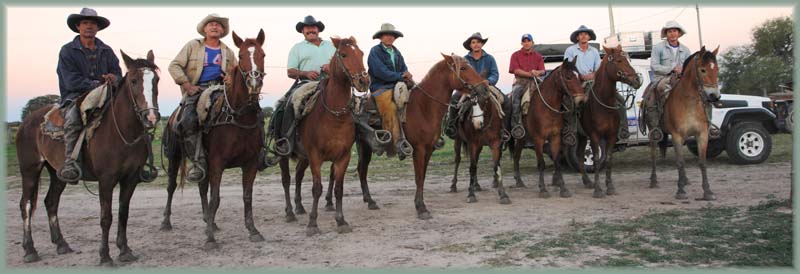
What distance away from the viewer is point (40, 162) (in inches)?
275

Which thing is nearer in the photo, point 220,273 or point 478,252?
point 220,273

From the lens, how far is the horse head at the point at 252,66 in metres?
6.42

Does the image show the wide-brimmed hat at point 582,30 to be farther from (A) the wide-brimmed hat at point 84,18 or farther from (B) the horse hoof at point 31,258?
(B) the horse hoof at point 31,258

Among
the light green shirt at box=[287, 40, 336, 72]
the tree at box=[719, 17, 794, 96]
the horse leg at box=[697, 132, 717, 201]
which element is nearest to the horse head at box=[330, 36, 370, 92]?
the light green shirt at box=[287, 40, 336, 72]

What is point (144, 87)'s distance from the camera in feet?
19.1

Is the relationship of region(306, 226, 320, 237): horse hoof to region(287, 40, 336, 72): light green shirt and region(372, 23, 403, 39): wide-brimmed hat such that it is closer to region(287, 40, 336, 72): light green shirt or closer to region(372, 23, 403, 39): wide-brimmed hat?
region(287, 40, 336, 72): light green shirt

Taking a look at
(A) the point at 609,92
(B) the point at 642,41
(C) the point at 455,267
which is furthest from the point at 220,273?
(B) the point at 642,41

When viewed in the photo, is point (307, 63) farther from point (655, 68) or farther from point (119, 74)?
point (655, 68)

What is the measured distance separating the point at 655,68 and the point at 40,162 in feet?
31.1

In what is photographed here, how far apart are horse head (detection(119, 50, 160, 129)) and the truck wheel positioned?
11993 millimetres

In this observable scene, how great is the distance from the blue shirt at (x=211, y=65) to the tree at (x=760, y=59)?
40.5 metres

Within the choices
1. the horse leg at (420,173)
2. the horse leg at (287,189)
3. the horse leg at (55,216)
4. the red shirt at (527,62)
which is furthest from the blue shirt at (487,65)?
the horse leg at (55,216)

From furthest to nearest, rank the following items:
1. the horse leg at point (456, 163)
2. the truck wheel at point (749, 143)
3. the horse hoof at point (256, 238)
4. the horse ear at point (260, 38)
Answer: the truck wheel at point (749, 143), the horse leg at point (456, 163), the horse hoof at point (256, 238), the horse ear at point (260, 38)

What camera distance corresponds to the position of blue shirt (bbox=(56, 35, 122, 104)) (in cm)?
658
